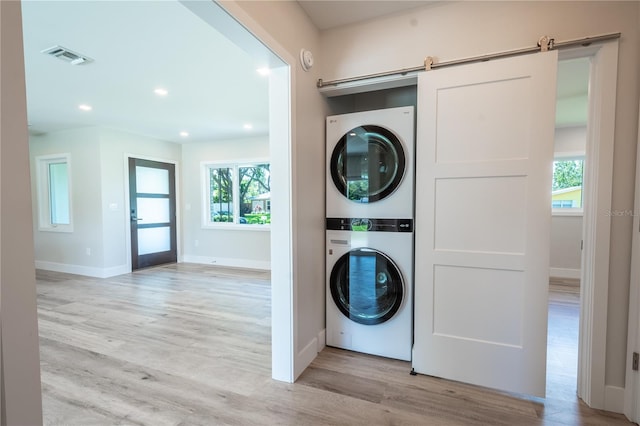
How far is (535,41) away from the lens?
1.72 meters

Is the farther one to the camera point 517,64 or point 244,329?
point 244,329

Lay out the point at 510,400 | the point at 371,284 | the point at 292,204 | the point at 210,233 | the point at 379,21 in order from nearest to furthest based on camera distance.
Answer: the point at 510,400, the point at 292,204, the point at 379,21, the point at 371,284, the point at 210,233

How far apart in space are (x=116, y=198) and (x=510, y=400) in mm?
5719

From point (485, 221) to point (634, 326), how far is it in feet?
2.99

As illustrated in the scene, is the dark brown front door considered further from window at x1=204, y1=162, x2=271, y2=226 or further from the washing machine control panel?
the washing machine control panel

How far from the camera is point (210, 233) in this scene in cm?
575

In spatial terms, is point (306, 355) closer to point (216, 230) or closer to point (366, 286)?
point (366, 286)

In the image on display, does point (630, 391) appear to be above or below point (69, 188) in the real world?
below

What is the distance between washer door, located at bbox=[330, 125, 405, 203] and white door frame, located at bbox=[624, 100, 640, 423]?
4.19 feet

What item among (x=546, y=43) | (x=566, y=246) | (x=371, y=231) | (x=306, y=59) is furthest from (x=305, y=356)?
(x=566, y=246)

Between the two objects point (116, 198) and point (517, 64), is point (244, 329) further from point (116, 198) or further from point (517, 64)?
point (116, 198)

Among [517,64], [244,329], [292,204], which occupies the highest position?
[517,64]

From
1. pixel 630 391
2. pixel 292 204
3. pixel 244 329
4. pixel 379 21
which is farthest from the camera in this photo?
pixel 244 329

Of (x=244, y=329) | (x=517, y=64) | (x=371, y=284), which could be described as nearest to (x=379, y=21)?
(x=517, y=64)
